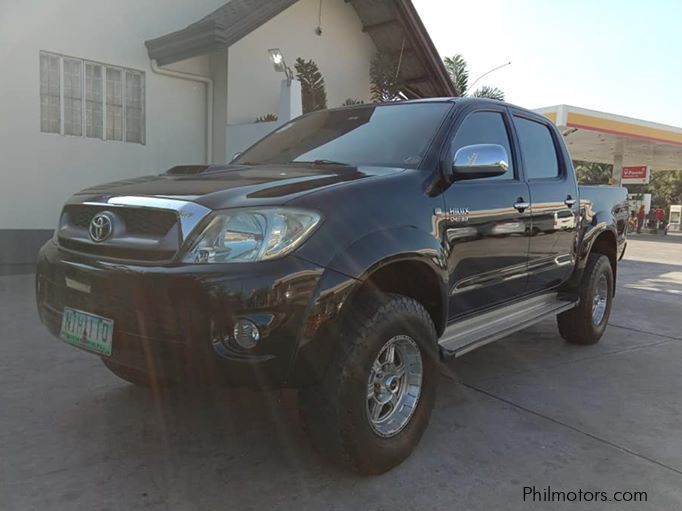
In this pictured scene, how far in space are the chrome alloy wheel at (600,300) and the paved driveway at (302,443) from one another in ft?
2.39

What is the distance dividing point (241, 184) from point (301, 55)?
9.12 meters

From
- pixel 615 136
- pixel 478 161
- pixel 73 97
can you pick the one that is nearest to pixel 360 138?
pixel 478 161

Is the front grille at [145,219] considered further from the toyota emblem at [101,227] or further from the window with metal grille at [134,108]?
the window with metal grille at [134,108]

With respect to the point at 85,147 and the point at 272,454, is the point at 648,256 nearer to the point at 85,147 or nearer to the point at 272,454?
the point at 85,147

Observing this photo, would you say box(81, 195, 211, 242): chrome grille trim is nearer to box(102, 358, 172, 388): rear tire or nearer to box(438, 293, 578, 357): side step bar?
box(102, 358, 172, 388): rear tire

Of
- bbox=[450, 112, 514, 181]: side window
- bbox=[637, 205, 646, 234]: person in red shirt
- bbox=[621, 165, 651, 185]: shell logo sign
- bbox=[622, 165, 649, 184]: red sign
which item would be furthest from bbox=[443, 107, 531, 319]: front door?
bbox=[622, 165, 649, 184]: red sign

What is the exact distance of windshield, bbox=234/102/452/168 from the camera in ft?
11.0

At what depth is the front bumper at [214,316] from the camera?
2.26m

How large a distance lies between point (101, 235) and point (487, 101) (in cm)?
267

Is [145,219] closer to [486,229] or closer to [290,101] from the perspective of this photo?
[486,229]

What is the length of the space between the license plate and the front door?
5.83 feet

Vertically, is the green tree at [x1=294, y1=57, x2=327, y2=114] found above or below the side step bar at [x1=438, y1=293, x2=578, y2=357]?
above

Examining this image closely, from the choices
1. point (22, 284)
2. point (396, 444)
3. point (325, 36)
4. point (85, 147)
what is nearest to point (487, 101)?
point (396, 444)

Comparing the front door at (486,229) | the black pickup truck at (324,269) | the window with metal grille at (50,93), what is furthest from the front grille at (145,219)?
the window with metal grille at (50,93)
